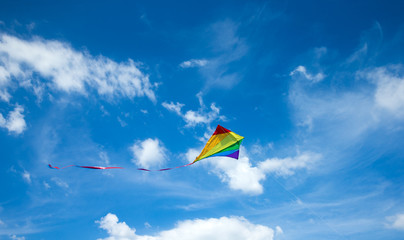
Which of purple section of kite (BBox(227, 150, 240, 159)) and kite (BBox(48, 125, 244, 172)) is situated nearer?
kite (BBox(48, 125, 244, 172))

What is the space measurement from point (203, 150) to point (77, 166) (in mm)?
10641

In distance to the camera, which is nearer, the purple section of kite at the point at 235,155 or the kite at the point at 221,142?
the kite at the point at 221,142

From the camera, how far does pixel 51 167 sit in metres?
12.4

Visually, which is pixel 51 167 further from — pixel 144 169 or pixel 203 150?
pixel 203 150

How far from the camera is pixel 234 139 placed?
66.6ft

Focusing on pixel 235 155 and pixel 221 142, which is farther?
pixel 235 155

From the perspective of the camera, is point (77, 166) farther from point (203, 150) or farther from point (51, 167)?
point (203, 150)

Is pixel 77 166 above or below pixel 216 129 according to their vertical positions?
below

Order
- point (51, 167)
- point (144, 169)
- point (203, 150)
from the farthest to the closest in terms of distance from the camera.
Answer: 1. point (203, 150)
2. point (144, 169)
3. point (51, 167)

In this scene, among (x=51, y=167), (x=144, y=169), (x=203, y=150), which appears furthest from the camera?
(x=203, y=150)

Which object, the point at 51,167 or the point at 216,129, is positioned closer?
the point at 51,167

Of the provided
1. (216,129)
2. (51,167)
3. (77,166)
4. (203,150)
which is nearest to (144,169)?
(77,166)

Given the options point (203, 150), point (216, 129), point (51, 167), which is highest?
point (216, 129)

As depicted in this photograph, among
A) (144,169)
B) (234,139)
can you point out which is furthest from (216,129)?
(144,169)
